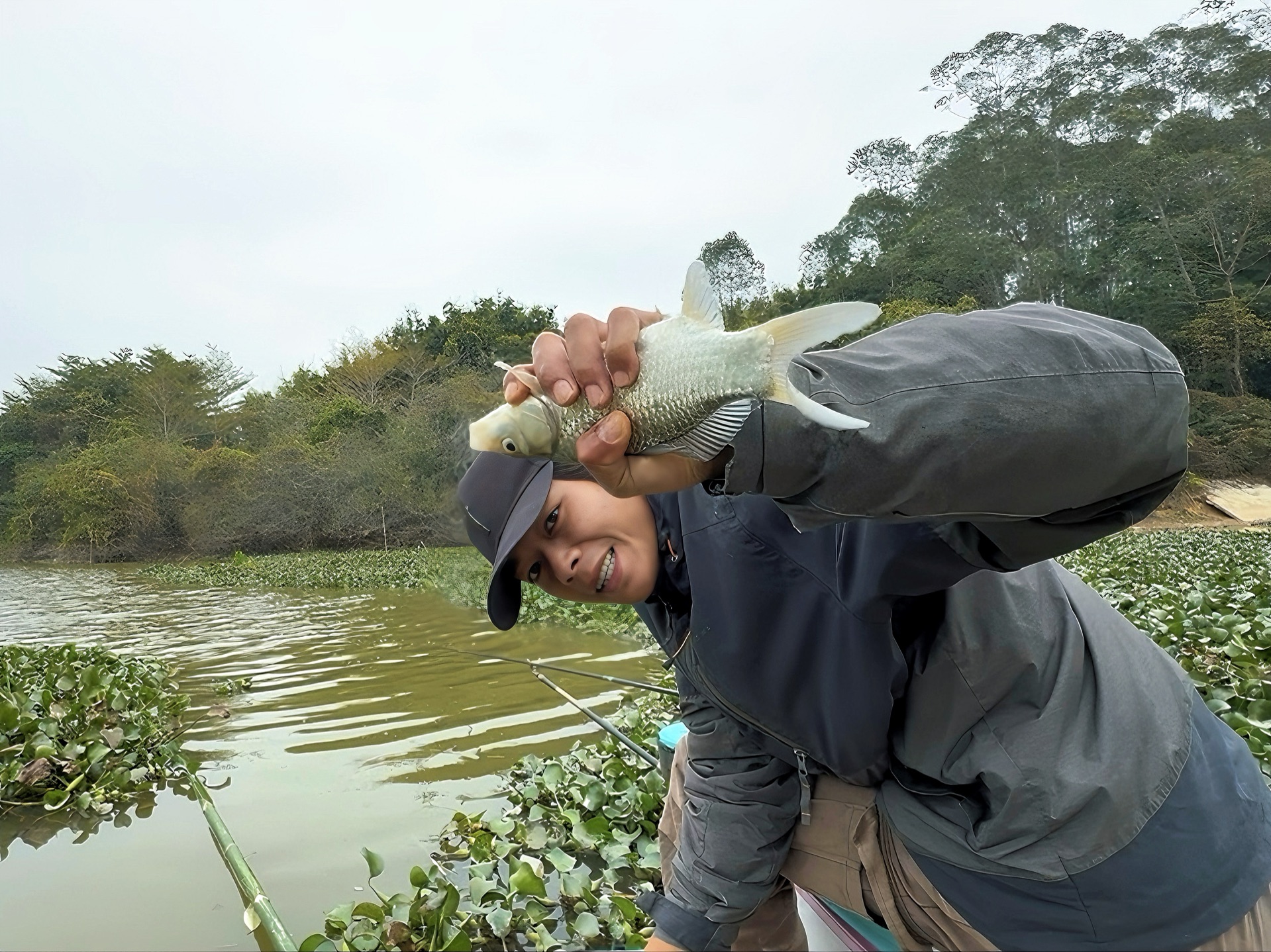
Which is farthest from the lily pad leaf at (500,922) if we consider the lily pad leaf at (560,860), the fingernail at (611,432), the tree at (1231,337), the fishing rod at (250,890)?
the tree at (1231,337)

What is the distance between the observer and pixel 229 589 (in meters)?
15.1

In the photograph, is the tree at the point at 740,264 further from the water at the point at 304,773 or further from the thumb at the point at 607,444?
the thumb at the point at 607,444

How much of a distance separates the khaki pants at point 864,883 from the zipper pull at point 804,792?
0.06ft

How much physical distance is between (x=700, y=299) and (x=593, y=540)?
70cm

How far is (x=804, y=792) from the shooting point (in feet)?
5.43

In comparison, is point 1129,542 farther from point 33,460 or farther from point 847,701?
point 33,460

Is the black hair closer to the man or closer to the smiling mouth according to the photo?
the man

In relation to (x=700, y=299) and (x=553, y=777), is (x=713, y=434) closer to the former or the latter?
(x=700, y=299)

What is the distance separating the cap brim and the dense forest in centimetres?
1978

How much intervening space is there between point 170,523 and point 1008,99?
115ft

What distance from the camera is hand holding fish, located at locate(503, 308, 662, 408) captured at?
0.95m

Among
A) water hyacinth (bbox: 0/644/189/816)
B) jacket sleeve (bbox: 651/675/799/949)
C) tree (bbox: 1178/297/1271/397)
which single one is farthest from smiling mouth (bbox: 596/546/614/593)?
tree (bbox: 1178/297/1271/397)

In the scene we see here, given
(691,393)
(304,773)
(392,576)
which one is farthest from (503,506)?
(392,576)

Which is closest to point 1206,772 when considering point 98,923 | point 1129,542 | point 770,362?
point 770,362
